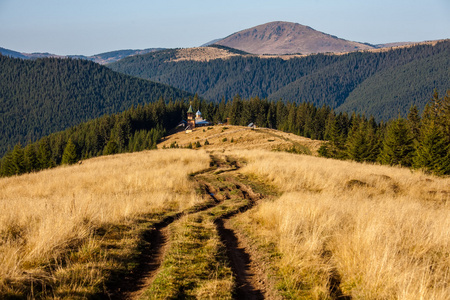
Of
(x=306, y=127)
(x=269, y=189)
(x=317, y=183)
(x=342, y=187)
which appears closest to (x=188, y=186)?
(x=269, y=189)

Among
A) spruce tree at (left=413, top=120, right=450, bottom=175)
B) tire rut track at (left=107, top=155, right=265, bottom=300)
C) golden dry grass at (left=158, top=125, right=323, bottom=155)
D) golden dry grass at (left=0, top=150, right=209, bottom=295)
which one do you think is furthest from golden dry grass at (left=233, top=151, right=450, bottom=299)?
golden dry grass at (left=158, top=125, right=323, bottom=155)

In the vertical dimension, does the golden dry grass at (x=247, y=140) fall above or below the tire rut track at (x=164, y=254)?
below

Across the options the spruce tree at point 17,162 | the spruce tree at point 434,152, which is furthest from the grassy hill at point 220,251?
the spruce tree at point 17,162

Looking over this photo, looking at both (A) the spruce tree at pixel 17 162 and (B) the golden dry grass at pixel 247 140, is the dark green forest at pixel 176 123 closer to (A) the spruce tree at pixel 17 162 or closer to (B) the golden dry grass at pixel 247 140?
(A) the spruce tree at pixel 17 162

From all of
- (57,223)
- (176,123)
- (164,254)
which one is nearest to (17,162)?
(57,223)

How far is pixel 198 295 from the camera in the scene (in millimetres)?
5645

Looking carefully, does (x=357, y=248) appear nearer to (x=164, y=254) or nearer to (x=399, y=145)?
(x=164, y=254)

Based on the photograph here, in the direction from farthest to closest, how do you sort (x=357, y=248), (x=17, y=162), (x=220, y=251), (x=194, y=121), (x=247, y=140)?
(x=194, y=121)
(x=247, y=140)
(x=17, y=162)
(x=220, y=251)
(x=357, y=248)

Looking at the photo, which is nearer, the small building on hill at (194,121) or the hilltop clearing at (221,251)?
the hilltop clearing at (221,251)

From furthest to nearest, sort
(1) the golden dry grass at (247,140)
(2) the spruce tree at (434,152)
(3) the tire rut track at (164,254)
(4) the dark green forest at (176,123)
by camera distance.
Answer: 1. (1) the golden dry grass at (247,140)
2. (4) the dark green forest at (176,123)
3. (2) the spruce tree at (434,152)
4. (3) the tire rut track at (164,254)

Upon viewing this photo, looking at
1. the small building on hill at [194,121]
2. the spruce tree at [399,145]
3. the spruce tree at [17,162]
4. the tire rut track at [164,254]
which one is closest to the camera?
the tire rut track at [164,254]

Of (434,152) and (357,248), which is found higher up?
(357,248)

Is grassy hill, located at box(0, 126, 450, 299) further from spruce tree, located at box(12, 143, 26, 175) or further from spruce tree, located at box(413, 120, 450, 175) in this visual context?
spruce tree, located at box(12, 143, 26, 175)

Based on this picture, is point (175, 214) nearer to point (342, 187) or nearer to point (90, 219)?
point (90, 219)
